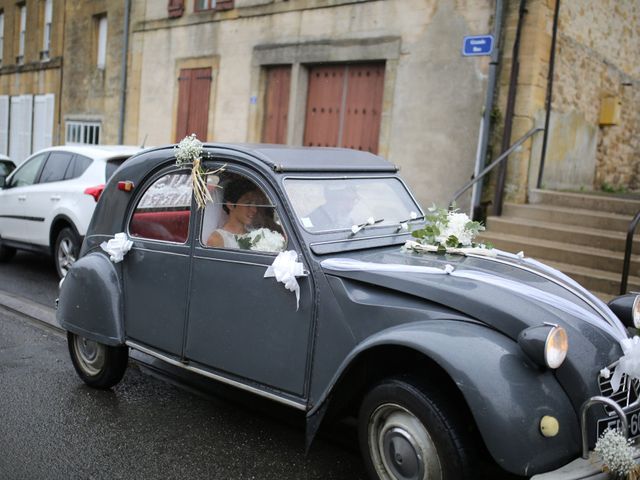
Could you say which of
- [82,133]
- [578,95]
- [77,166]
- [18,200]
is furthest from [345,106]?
[82,133]

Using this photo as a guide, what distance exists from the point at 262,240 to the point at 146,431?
1.43 meters

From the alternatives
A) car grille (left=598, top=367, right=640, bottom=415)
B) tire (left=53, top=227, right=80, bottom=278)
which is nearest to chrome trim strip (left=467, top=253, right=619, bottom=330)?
car grille (left=598, top=367, right=640, bottom=415)

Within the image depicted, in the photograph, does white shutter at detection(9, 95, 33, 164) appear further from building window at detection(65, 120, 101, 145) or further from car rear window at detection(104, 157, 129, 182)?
car rear window at detection(104, 157, 129, 182)

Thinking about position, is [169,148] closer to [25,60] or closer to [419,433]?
[419,433]

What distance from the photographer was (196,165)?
156 inches

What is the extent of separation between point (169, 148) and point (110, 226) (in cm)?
76

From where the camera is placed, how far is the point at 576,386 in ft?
9.25

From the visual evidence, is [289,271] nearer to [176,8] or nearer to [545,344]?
[545,344]

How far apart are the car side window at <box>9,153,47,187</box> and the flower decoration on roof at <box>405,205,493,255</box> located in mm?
6485

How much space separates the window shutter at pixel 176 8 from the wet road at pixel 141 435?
1110 centimetres

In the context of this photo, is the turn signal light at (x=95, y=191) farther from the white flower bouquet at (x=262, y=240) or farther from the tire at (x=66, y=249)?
the white flower bouquet at (x=262, y=240)

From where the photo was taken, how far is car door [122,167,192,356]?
401 cm

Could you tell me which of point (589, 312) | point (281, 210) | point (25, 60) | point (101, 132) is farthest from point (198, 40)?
point (589, 312)

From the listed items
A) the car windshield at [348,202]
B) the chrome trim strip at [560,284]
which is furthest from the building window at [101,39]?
the chrome trim strip at [560,284]
